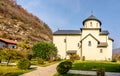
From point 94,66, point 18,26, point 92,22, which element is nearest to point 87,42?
point 92,22

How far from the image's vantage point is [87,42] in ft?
181

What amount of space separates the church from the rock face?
711 inches

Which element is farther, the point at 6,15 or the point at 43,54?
the point at 6,15

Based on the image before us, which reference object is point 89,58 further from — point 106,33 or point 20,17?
point 20,17

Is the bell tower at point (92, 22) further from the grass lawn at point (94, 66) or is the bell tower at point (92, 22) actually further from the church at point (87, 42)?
the grass lawn at point (94, 66)

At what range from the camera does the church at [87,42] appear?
54.6 metres

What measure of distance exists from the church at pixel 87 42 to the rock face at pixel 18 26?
59.2ft

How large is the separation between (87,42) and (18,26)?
30.2 metres

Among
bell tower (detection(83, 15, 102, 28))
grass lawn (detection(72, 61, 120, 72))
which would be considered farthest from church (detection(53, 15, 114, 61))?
grass lawn (detection(72, 61, 120, 72))

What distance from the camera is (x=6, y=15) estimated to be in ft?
255

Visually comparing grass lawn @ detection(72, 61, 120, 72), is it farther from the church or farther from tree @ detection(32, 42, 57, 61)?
the church

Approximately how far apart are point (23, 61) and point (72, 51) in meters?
31.8

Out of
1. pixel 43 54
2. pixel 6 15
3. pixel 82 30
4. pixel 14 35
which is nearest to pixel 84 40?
pixel 82 30

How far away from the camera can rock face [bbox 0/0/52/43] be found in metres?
71.5
